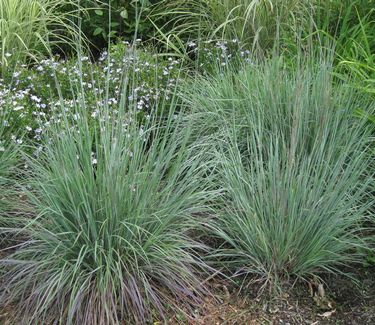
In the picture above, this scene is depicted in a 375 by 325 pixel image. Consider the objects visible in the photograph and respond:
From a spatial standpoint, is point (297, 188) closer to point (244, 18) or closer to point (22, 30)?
point (244, 18)

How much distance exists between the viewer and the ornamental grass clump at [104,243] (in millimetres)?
2953

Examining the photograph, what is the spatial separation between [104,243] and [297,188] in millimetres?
1016

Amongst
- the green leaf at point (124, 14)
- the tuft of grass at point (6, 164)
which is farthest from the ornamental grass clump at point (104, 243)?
the green leaf at point (124, 14)

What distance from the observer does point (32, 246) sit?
3.14m

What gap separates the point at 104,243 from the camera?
3064mm

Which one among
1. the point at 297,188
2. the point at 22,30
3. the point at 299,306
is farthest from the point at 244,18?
the point at 299,306

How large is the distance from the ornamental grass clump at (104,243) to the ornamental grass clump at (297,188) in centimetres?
25

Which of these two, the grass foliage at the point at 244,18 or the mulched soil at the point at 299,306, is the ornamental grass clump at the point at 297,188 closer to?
the mulched soil at the point at 299,306

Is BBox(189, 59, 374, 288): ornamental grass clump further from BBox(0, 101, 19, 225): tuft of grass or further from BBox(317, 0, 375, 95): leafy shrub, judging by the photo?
BBox(0, 101, 19, 225): tuft of grass

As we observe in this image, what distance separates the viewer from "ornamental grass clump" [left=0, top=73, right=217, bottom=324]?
9.69ft

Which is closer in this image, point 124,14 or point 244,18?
point 244,18

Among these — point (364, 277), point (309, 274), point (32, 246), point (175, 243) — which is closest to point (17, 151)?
point (32, 246)

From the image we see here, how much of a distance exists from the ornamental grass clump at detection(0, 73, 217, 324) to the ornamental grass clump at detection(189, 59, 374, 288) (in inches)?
9.9

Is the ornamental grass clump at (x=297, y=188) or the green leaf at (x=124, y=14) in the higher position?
the green leaf at (x=124, y=14)
